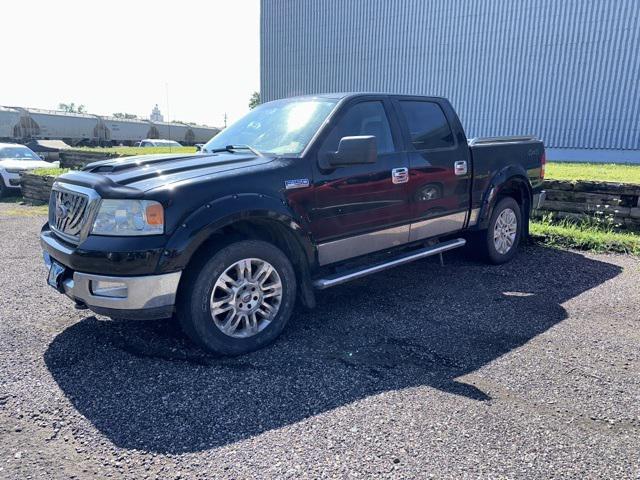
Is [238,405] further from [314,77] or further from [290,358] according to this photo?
[314,77]

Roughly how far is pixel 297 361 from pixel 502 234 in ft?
11.9

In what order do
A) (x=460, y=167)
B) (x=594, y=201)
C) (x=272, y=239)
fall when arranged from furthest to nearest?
1. (x=594, y=201)
2. (x=460, y=167)
3. (x=272, y=239)

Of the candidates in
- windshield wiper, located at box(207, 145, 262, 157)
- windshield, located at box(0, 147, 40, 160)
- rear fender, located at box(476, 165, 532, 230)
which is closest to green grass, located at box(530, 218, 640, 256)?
rear fender, located at box(476, 165, 532, 230)

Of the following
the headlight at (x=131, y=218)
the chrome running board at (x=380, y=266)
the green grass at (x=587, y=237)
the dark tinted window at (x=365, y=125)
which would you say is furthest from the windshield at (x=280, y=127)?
the green grass at (x=587, y=237)

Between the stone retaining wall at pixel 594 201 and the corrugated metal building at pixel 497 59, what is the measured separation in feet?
52.8

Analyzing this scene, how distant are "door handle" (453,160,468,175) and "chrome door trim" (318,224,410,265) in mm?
962

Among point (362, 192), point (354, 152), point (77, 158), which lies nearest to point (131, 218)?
point (354, 152)

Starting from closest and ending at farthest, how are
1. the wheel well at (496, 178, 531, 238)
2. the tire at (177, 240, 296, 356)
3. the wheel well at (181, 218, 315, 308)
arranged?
the tire at (177, 240, 296, 356) < the wheel well at (181, 218, 315, 308) < the wheel well at (496, 178, 531, 238)

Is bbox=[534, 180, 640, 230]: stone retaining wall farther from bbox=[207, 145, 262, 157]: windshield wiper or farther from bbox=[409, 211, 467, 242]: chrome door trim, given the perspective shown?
bbox=[207, 145, 262, 157]: windshield wiper

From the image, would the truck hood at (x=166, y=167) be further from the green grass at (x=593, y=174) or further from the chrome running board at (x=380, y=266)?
the green grass at (x=593, y=174)

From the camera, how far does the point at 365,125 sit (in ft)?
14.8

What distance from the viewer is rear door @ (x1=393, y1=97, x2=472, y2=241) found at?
15.6 feet

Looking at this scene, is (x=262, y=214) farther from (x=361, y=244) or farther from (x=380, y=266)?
(x=380, y=266)

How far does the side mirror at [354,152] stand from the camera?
3.80 m
